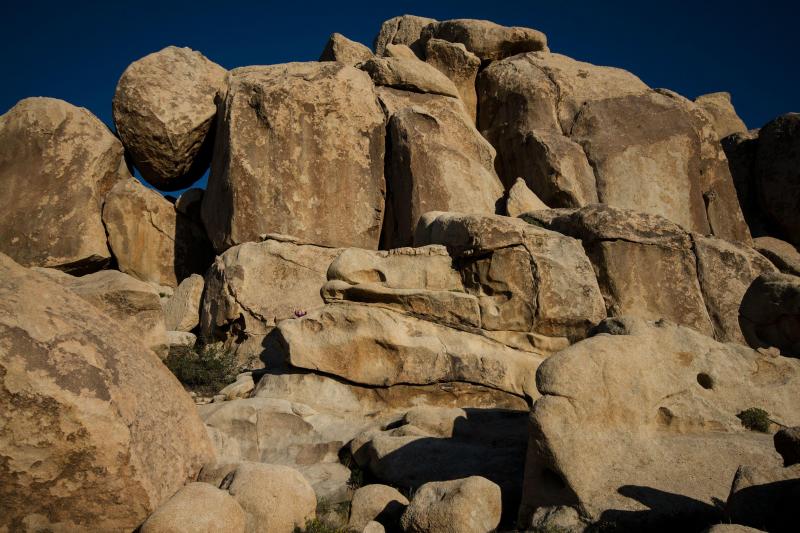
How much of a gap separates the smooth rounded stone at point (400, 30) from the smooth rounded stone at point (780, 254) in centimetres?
1443

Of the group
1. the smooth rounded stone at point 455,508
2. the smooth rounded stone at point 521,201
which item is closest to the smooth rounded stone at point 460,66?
the smooth rounded stone at point 521,201

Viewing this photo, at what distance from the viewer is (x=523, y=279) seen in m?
10.5

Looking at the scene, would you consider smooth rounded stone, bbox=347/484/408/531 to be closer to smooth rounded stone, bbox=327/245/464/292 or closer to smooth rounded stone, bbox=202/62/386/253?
smooth rounded stone, bbox=327/245/464/292

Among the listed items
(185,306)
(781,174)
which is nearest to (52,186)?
(185,306)

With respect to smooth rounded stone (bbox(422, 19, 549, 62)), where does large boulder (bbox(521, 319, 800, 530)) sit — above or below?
below

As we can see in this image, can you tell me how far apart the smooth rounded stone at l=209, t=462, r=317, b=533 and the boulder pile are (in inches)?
0.9

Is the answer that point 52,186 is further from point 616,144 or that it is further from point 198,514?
point 198,514

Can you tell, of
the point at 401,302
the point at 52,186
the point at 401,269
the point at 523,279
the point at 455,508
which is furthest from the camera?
the point at 52,186

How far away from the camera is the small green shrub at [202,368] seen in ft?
34.5

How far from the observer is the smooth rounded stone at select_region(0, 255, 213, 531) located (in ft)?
14.4

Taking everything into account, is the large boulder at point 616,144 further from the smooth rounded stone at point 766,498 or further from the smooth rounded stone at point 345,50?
the smooth rounded stone at point 766,498

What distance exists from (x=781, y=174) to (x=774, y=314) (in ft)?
36.3

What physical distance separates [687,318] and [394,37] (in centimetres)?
1805

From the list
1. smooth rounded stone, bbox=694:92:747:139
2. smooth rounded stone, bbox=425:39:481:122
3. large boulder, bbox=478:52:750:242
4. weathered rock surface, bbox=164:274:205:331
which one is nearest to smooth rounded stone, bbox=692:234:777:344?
large boulder, bbox=478:52:750:242
